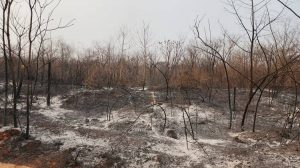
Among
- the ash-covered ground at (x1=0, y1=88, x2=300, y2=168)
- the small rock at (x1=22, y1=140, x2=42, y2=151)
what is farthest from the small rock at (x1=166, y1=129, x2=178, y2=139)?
the small rock at (x1=22, y1=140, x2=42, y2=151)

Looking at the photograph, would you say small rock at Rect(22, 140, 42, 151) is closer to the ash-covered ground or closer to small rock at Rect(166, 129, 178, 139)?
the ash-covered ground

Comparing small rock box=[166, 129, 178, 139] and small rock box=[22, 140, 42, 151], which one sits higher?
small rock box=[166, 129, 178, 139]

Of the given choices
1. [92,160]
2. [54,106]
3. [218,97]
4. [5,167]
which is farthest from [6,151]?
[218,97]

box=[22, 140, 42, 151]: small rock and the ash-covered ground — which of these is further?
box=[22, 140, 42, 151]: small rock

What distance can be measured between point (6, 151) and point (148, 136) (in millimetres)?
3799

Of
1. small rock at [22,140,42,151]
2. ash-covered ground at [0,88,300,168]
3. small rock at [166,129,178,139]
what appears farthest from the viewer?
small rock at [166,129,178,139]

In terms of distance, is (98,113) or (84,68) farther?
(84,68)

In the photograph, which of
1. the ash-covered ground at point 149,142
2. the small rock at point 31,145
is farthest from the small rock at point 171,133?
the small rock at point 31,145

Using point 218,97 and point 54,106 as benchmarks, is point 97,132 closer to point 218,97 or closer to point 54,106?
point 54,106

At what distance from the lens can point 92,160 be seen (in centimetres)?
849

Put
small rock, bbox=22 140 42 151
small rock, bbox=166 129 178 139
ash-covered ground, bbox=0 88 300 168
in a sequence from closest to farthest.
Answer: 1. ash-covered ground, bbox=0 88 300 168
2. small rock, bbox=22 140 42 151
3. small rock, bbox=166 129 178 139

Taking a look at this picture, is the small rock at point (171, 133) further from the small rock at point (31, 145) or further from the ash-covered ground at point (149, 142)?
the small rock at point (31, 145)

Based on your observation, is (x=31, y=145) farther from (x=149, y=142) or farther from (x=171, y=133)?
(x=171, y=133)

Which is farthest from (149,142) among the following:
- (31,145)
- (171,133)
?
(31,145)
